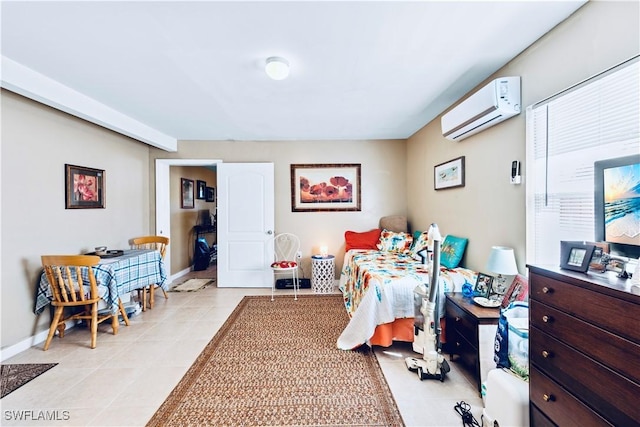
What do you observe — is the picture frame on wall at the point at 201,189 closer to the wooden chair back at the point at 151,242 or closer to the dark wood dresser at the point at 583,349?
the wooden chair back at the point at 151,242

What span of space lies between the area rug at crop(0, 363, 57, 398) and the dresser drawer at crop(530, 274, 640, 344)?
3.39m

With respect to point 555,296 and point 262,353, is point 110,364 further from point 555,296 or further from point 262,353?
point 555,296

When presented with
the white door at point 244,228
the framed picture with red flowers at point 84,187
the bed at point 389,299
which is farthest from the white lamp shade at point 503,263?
the framed picture with red flowers at point 84,187

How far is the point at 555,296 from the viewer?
3.91 ft

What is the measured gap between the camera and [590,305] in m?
1.04

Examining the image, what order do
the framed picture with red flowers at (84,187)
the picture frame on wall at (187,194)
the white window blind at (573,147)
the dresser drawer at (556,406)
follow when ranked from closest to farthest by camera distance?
the dresser drawer at (556,406) → the white window blind at (573,147) → the framed picture with red flowers at (84,187) → the picture frame on wall at (187,194)

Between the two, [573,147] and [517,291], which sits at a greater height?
[573,147]

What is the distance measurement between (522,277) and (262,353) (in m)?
2.17

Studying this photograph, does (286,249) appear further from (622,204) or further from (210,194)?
(622,204)

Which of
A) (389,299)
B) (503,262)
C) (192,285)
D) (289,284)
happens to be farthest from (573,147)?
(192,285)

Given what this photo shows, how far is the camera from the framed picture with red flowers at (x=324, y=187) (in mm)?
4492

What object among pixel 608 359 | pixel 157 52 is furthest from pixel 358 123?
pixel 608 359

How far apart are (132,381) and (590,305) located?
2774mm

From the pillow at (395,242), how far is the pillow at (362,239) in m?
0.17
